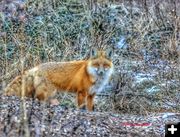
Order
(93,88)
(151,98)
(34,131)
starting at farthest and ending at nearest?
(151,98)
(93,88)
(34,131)

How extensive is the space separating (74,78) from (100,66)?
0.36m

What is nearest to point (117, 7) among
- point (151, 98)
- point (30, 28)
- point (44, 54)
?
point (30, 28)

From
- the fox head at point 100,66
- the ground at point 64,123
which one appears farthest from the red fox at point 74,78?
the ground at point 64,123

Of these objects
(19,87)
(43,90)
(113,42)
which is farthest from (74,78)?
(113,42)

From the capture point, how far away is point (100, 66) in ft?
28.9

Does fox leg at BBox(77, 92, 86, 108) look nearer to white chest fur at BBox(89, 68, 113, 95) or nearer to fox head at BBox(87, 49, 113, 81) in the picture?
white chest fur at BBox(89, 68, 113, 95)

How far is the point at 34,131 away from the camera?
606 centimetres

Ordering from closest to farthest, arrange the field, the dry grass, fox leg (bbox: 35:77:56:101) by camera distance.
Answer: fox leg (bbox: 35:77:56:101) → the field → the dry grass

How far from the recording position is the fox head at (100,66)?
28.7 ft

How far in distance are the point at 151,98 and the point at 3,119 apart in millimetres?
3434

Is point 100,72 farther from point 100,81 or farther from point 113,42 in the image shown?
point 113,42

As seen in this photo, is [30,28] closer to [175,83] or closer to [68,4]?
[68,4]

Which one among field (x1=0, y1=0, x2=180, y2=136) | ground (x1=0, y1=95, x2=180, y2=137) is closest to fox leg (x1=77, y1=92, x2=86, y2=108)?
field (x1=0, y1=0, x2=180, y2=136)

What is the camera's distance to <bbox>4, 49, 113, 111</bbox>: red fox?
830 cm
